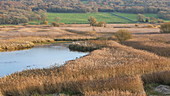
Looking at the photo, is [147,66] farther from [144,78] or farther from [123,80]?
[123,80]

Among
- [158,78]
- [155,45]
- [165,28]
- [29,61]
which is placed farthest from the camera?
[165,28]

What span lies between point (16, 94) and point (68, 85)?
85.4 inches

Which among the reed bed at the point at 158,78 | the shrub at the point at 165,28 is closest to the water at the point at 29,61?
the reed bed at the point at 158,78

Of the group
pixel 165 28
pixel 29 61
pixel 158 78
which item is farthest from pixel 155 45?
pixel 165 28

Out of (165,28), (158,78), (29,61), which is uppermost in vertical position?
(158,78)

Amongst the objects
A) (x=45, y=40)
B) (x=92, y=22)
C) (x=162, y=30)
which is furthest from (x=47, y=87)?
(x=92, y=22)

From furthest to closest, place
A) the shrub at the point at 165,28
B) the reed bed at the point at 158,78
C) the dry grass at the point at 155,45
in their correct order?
the shrub at the point at 165,28 → the dry grass at the point at 155,45 → the reed bed at the point at 158,78

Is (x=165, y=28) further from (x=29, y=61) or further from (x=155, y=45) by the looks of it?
(x=29, y=61)

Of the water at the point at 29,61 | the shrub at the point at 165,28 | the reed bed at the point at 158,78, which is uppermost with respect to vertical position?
the reed bed at the point at 158,78

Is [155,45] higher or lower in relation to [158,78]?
lower

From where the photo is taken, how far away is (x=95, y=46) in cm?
4131

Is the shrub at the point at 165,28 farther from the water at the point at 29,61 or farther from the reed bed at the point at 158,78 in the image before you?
the reed bed at the point at 158,78

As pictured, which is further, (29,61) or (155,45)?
(155,45)

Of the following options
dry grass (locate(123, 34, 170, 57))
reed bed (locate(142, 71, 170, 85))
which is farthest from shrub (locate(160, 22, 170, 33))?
reed bed (locate(142, 71, 170, 85))
